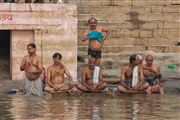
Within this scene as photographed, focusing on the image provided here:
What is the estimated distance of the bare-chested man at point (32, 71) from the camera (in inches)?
500

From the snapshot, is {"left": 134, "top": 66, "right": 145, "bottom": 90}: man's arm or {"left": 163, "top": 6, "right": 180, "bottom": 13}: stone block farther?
{"left": 163, "top": 6, "right": 180, "bottom": 13}: stone block

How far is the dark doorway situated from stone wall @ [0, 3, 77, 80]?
436 millimetres

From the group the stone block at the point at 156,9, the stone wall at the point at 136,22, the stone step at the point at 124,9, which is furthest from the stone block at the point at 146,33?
the stone block at the point at 156,9

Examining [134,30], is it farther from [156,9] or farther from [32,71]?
[32,71]

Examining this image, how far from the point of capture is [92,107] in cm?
1071

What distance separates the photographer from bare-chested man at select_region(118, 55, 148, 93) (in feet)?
42.3

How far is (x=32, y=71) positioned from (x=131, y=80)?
1889mm

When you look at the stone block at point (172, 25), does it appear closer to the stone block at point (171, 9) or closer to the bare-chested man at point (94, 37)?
the stone block at point (171, 9)

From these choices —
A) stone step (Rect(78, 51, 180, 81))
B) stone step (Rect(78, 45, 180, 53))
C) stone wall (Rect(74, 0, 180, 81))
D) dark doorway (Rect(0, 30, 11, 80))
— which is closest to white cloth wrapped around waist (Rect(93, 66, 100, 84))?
stone wall (Rect(74, 0, 180, 81))

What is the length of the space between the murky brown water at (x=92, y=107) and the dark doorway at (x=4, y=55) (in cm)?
271

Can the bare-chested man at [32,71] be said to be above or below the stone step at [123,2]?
below

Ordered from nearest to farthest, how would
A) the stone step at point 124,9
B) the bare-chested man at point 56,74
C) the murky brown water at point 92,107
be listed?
the murky brown water at point 92,107
the bare-chested man at point 56,74
the stone step at point 124,9

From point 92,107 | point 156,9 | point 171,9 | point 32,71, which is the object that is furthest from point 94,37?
point 171,9

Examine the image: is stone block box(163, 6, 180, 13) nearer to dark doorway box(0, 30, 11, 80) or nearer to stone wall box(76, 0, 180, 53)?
stone wall box(76, 0, 180, 53)
